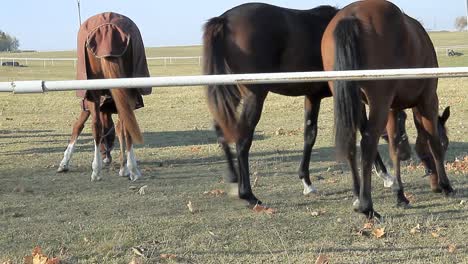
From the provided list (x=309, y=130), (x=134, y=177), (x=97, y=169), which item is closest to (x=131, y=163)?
(x=134, y=177)

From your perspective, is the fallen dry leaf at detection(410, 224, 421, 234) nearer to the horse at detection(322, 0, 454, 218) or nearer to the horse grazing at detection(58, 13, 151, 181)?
the horse at detection(322, 0, 454, 218)

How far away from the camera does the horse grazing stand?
7.14 m

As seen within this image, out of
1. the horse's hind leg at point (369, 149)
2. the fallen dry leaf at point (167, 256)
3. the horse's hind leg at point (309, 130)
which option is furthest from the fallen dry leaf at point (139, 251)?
the horse's hind leg at point (309, 130)

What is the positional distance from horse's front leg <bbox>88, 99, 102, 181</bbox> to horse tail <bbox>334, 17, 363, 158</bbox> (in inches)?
136

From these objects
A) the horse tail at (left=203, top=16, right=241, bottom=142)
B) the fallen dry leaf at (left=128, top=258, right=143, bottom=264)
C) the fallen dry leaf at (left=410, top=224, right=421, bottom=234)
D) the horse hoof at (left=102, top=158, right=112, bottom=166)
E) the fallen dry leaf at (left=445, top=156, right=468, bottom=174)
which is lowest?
the horse hoof at (left=102, top=158, right=112, bottom=166)

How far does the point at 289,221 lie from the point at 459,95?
14560mm

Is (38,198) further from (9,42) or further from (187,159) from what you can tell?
(9,42)

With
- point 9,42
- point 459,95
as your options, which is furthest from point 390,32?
point 9,42

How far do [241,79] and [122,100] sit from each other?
3.85m

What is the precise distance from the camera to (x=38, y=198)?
6434mm

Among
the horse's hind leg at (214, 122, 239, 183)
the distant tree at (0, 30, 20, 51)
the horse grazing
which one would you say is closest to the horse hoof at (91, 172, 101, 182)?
the horse grazing

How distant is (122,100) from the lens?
7.05 meters

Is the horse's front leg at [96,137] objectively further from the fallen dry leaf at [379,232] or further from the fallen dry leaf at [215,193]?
the fallen dry leaf at [379,232]

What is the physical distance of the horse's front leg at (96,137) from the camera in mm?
7414
